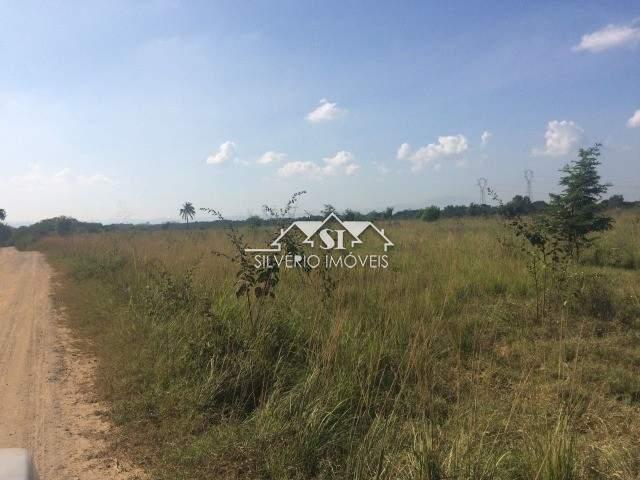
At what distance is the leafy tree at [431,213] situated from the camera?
33375 millimetres

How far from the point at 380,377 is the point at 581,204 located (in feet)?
21.6

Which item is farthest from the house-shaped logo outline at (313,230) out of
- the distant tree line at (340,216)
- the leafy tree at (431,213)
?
the leafy tree at (431,213)

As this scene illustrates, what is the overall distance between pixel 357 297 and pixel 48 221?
61432 mm

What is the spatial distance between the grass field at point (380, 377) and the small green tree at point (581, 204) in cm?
101

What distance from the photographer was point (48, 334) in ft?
22.8

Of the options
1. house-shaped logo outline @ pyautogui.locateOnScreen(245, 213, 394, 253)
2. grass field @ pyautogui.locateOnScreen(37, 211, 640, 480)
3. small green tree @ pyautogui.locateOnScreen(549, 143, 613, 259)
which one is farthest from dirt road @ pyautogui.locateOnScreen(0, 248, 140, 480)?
small green tree @ pyautogui.locateOnScreen(549, 143, 613, 259)

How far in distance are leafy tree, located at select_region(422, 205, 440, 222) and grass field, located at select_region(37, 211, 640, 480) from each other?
84.2 feet

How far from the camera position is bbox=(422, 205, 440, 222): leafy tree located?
109 feet

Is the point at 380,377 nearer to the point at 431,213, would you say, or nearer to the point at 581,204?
the point at 581,204

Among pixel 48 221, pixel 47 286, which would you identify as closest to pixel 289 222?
pixel 47 286

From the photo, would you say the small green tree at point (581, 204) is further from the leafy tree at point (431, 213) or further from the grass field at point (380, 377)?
the leafy tree at point (431, 213)

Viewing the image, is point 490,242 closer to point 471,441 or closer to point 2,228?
point 471,441

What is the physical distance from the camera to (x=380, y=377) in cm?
419

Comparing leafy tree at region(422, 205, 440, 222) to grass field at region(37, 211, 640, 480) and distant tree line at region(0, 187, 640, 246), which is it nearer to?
distant tree line at region(0, 187, 640, 246)
